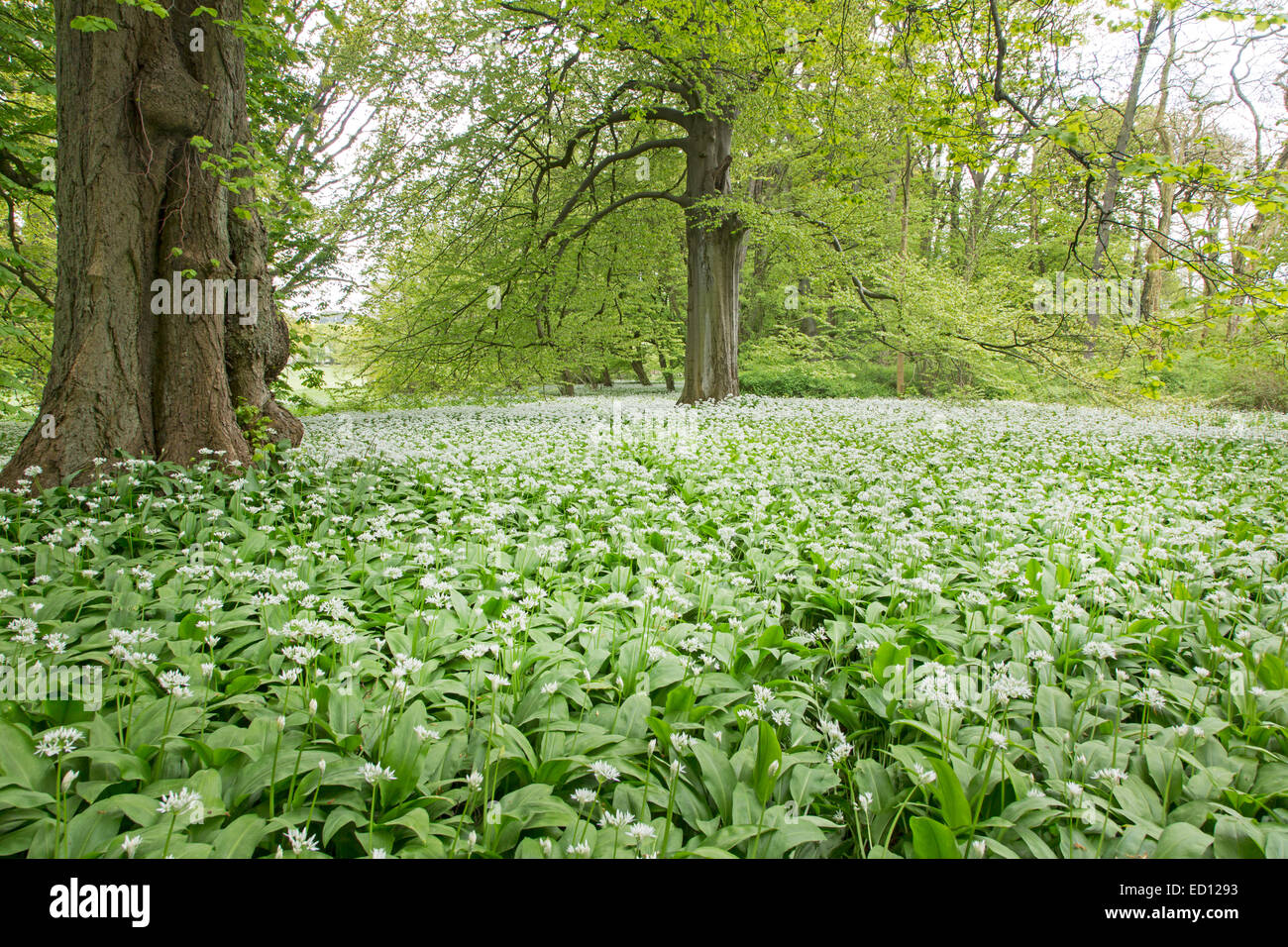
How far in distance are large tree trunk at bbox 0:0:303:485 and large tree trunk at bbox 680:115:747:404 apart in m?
8.74

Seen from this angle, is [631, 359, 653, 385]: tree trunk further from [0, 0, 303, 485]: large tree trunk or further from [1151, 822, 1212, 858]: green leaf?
[1151, 822, 1212, 858]: green leaf

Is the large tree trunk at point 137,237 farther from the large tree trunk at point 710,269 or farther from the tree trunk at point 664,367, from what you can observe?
the tree trunk at point 664,367

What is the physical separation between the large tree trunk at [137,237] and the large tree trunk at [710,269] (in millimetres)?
8739

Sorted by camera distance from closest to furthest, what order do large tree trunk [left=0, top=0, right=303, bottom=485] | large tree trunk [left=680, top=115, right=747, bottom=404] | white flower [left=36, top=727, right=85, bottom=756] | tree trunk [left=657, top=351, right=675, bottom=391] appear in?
1. white flower [left=36, top=727, right=85, bottom=756]
2. large tree trunk [left=0, top=0, right=303, bottom=485]
3. large tree trunk [left=680, top=115, right=747, bottom=404]
4. tree trunk [left=657, top=351, right=675, bottom=391]

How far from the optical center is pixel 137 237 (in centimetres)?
504

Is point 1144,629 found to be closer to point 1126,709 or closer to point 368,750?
point 1126,709

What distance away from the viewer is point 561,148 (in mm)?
13289

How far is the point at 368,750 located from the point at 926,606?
8.74ft

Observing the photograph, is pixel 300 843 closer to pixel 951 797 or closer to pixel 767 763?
pixel 767 763

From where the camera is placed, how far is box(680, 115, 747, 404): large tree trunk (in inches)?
492

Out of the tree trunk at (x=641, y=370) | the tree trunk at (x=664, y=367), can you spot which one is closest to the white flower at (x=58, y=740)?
the tree trunk at (x=664, y=367)

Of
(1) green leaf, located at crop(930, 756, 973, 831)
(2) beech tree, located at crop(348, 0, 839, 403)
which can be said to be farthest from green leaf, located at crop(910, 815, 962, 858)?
(2) beech tree, located at crop(348, 0, 839, 403)

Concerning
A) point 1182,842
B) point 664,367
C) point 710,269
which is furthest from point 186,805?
point 664,367

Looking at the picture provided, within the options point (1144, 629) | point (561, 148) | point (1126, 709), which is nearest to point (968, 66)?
point (1144, 629)
